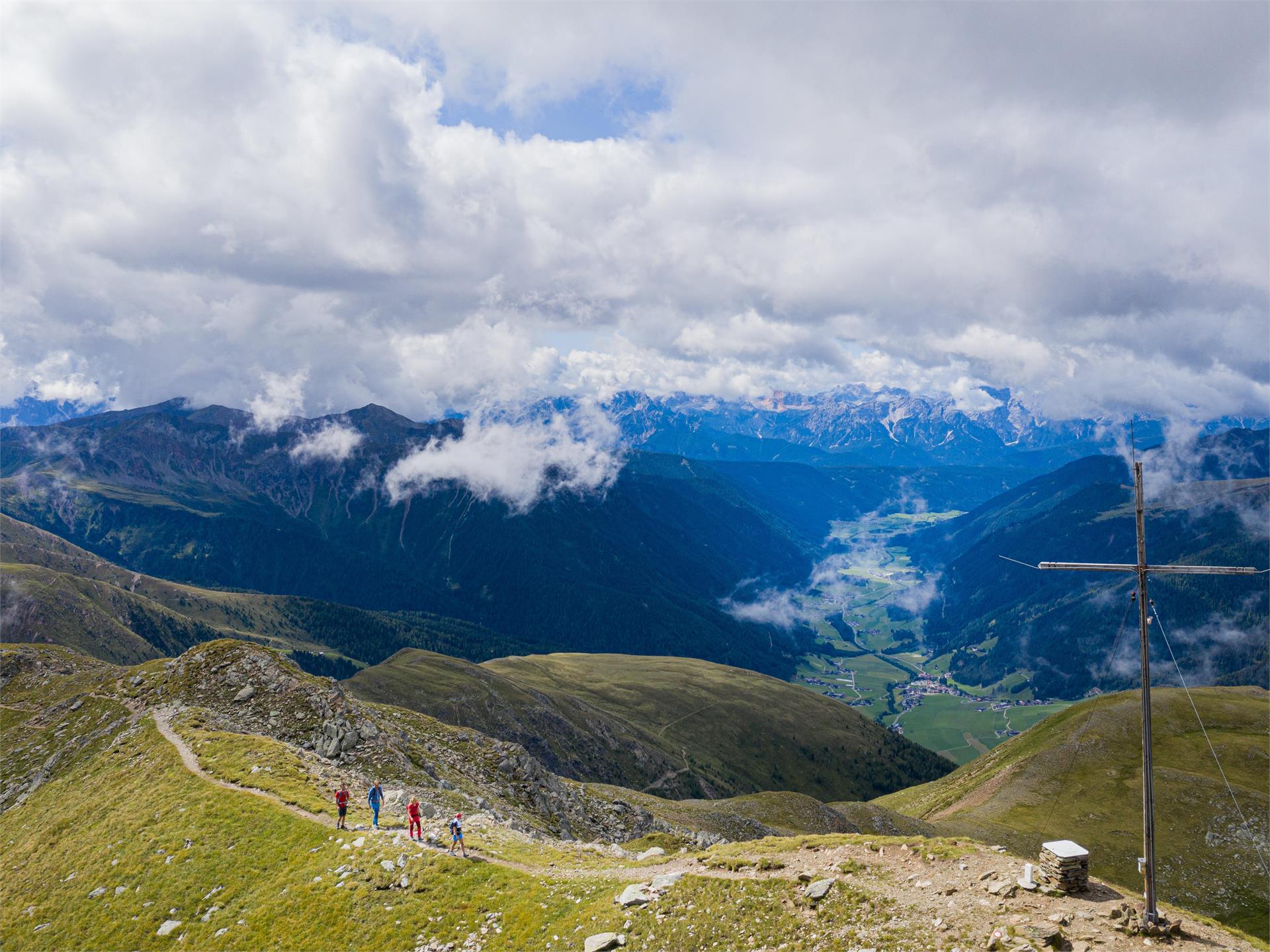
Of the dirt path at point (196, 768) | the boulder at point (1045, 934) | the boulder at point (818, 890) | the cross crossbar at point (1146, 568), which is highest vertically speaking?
the cross crossbar at point (1146, 568)

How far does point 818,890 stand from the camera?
28062mm

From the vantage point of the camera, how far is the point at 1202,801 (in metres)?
116

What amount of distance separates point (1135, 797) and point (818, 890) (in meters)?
133

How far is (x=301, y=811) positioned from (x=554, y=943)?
76.2 ft

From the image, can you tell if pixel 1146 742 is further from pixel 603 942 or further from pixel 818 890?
pixel 603 942

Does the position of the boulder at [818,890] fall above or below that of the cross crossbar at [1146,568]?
below

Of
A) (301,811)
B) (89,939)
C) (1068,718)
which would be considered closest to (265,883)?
(301,811)

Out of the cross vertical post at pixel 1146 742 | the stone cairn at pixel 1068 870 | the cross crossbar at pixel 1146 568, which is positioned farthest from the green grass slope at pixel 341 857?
the cross crossbar at pixel 1146 568

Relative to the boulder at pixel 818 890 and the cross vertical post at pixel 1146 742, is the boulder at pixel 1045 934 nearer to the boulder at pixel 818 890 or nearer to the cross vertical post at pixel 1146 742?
the cross vertical post at pixel 1146 742

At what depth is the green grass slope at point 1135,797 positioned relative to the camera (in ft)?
327

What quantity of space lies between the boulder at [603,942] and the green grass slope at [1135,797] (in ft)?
239

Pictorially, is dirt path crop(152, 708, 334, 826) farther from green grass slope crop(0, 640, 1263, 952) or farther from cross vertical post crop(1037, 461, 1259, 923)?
cross vertical post crop(1037, 461, 1259, 923)

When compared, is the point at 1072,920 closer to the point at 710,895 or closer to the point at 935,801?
the point at 710,895

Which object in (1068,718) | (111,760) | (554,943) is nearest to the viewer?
(554,943)
